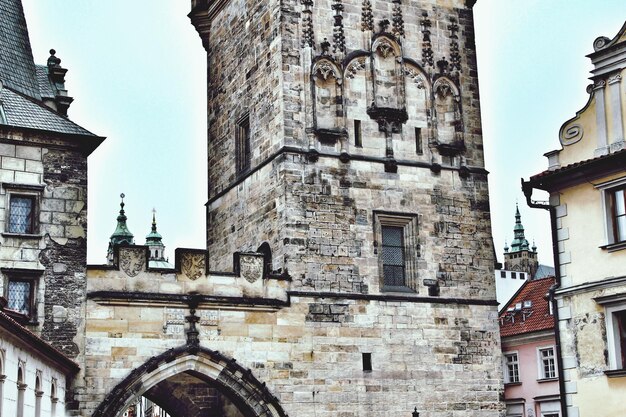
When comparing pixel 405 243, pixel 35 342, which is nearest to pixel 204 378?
pixel 405 243

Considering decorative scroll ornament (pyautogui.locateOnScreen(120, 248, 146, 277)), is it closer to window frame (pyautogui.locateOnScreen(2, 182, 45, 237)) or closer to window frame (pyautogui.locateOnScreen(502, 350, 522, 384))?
window frame (pyautogui.locateOnScreen(2, 182, 45, 237))

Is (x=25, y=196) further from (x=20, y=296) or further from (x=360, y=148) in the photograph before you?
(x=360, y=148)

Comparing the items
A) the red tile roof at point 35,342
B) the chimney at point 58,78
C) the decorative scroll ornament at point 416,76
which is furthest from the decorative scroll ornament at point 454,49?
the red tile roof at point 35,342

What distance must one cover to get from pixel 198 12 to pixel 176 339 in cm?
1136

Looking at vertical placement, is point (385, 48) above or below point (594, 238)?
above

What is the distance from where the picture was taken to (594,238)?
68.0 feet

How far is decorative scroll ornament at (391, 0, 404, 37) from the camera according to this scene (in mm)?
28750

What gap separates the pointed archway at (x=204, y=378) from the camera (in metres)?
Answer: 23.9

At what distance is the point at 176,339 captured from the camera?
24516 millimetres

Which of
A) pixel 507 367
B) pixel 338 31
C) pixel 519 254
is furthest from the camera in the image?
pixel 519 254

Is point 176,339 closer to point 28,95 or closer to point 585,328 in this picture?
point 28,95

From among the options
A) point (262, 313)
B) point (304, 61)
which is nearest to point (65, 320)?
point (262, 313)

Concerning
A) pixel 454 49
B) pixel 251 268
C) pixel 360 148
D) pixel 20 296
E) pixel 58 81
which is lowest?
pixel 20 296

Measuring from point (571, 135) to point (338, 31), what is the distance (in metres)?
8.20
